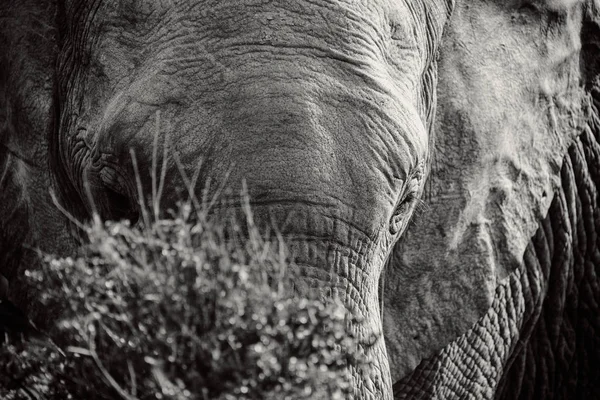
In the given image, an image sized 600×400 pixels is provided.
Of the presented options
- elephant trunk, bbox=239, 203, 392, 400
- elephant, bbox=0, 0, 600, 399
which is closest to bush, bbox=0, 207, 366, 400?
elephant trunk, bbox=239, 203, 392, 400

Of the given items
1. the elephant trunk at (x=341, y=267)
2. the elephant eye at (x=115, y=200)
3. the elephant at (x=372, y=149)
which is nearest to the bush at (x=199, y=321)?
the elephant trunk at (x=341, y=267)

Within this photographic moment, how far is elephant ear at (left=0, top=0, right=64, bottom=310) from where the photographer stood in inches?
104

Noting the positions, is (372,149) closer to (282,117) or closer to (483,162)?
(282,117)

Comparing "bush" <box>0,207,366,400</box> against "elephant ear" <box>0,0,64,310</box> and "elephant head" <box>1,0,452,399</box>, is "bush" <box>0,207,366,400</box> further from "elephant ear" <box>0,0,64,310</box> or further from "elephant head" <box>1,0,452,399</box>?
"elephant ear" <box>0,0,64,310</box>

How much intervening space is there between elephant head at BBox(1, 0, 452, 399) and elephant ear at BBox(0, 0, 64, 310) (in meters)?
0.14

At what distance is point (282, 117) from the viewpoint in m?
2.10

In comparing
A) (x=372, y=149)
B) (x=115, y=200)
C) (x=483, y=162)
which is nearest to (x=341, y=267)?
(x=372, y=149)

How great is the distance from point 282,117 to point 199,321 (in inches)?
15.6

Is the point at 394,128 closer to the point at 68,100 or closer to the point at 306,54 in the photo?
the point at 306,54

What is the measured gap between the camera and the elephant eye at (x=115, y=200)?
239 cm

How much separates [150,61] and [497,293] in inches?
46.3

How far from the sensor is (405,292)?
273 centimetres

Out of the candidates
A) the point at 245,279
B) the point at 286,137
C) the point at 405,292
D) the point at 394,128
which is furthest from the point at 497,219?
the point at 245,279

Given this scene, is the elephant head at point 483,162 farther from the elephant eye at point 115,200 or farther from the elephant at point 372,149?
the elephant eye at point 115,200
